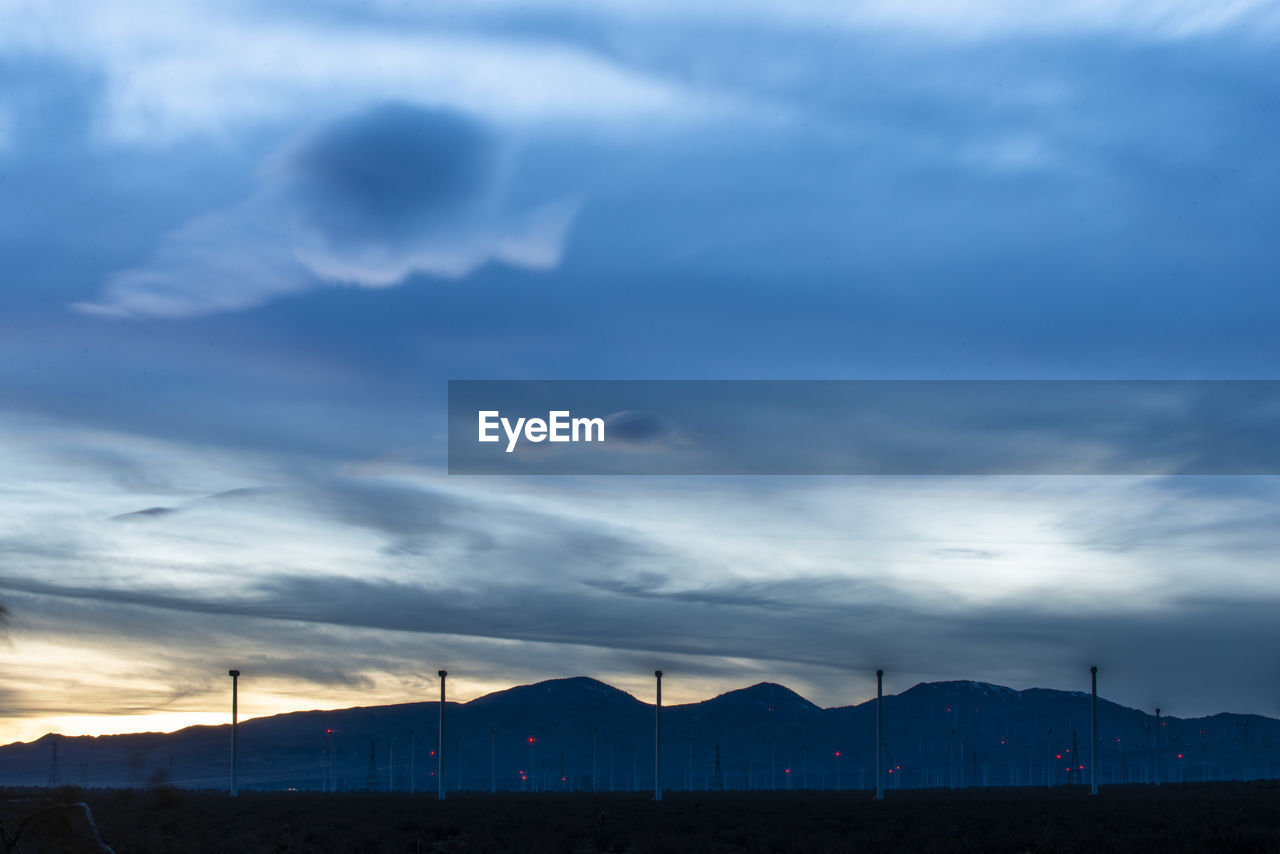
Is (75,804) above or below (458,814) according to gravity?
above

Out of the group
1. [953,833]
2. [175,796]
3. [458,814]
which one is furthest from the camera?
[458,814]

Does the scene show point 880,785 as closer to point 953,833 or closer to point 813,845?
point 953,833

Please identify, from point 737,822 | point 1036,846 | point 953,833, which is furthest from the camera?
point 737,822

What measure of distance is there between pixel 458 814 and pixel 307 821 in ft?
27.8

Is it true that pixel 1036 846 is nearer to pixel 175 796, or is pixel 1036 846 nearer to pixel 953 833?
A: pixel 953 833

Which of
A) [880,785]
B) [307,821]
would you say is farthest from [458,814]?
[880,785]

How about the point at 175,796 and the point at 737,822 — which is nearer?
the point at 175,796

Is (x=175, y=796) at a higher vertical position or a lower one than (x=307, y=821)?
higher

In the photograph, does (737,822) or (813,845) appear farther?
(737,822)

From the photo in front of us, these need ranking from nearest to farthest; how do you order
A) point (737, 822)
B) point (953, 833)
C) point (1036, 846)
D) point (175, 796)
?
point (175, 796) → point (1036, 846) → point (953, 833) → point (737, 822)

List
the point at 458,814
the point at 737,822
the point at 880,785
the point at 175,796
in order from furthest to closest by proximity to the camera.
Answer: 1. the point at 880,785
2. the point at 458,814
3. the point at 737,822
4. the point at 175,796

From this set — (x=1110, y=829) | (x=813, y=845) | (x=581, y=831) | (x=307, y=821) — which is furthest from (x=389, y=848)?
(x=1110, y=829)

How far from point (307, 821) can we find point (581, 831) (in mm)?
15580

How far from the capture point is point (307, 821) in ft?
184
